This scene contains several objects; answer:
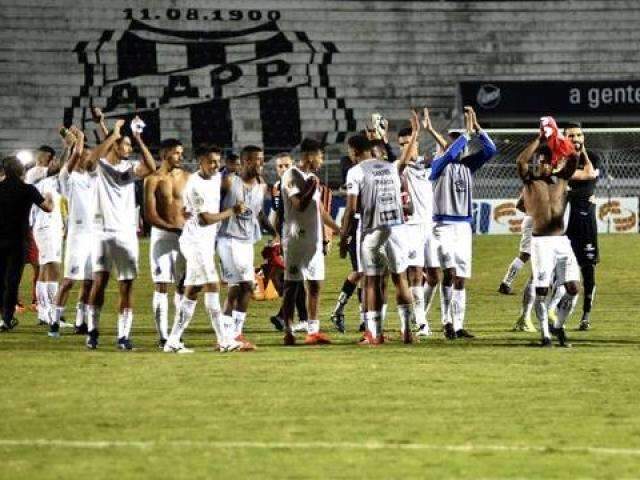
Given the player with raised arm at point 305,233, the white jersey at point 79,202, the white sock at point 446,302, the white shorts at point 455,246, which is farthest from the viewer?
the white jersey at point 79,202

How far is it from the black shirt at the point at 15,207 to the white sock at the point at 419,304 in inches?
187

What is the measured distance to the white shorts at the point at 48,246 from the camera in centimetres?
2220

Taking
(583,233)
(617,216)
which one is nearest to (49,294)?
(583,233)

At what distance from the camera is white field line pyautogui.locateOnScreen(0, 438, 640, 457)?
33.2ft

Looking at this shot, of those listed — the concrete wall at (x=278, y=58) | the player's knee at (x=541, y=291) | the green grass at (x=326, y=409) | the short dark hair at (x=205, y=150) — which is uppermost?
the concrete wall at (x=278, y=58)

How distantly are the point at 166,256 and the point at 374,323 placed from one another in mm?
2395

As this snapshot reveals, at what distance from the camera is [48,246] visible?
72.9 ft

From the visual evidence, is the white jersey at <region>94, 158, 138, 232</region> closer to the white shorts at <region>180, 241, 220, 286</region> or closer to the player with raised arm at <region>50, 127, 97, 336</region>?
the white shorts at <region>180, 241, 220, 286</region>

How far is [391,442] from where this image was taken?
10398 millimetres

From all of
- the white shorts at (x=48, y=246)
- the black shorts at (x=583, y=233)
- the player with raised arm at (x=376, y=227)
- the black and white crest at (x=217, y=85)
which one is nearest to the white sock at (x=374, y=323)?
the player with raised arm at (x=376, y=227)

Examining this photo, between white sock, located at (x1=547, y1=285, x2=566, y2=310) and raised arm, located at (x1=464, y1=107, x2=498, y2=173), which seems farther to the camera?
white sock, located at (x1=547, y1=285, x2=566, y2=310)

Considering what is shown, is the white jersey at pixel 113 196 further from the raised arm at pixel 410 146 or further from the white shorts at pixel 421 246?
the white shorts at pixel 421 246

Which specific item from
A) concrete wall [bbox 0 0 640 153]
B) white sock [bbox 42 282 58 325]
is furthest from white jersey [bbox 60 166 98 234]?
concrete wall [bbox 0 0 640 153]

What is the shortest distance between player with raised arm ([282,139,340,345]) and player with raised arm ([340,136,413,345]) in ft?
1.27
